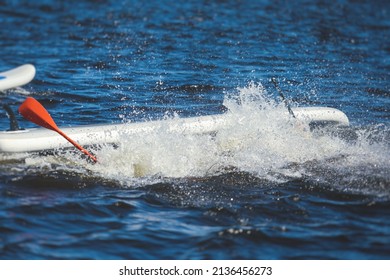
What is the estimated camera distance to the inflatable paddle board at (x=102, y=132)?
6.86 meters

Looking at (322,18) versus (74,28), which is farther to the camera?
(322,18)

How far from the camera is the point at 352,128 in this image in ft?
28.0

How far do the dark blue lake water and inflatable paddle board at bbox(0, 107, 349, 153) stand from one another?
0.13 m

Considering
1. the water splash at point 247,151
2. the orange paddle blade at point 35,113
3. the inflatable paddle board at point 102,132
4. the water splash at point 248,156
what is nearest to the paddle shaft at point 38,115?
the orange paddle blade at point 35,113

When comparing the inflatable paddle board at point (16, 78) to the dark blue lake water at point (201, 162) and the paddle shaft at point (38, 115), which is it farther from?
the dark blue lake water at point (201, 162)

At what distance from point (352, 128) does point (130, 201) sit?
3.48 metres

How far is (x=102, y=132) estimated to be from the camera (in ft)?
23.8

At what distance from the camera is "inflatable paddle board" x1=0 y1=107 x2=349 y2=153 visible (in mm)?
6855

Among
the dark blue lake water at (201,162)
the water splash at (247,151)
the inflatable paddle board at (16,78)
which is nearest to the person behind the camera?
the dark blue lake water at (201,162)

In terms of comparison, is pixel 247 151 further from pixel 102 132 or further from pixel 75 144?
pixel 75 144

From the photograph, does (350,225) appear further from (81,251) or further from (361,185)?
(81,251)

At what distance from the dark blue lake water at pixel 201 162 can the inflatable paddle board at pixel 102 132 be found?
129mm
